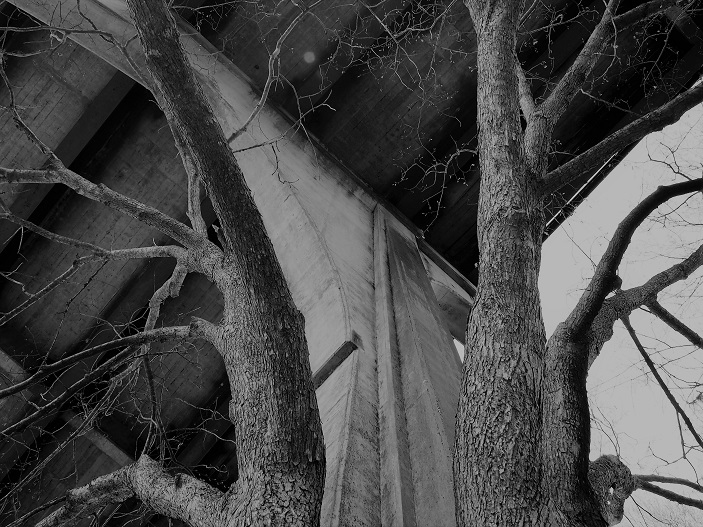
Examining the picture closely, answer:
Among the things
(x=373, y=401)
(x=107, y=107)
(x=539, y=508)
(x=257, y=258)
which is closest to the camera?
(x=539, y=508)

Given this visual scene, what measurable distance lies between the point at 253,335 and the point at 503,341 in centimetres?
93

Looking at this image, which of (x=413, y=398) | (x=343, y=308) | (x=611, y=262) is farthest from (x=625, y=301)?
(x=343, y=308)

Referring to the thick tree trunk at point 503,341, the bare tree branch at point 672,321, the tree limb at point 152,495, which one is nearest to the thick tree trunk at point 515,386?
the thick tree trunk at point 503,341

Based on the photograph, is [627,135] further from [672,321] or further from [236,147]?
[236,147]

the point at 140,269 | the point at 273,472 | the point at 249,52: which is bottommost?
the point at 140,269

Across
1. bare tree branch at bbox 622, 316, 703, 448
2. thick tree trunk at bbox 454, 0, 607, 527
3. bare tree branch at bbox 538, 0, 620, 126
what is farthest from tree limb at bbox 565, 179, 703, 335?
bare tree branch at bbox 538, 0, 620, 126

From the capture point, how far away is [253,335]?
101 inches

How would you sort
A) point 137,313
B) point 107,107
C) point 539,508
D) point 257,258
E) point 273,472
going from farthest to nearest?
point 137,313 < point 107,107 < point 257,258 < point 273,472 < point 539,508

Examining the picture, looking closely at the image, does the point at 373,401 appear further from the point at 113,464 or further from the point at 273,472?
the point at 113,464

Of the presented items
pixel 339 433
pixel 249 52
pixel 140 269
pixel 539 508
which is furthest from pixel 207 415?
pixel 539 508

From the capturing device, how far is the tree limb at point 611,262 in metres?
2.55

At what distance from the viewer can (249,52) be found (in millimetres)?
6895

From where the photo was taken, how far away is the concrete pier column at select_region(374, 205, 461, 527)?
2.85 m

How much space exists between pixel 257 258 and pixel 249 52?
4.90 m
